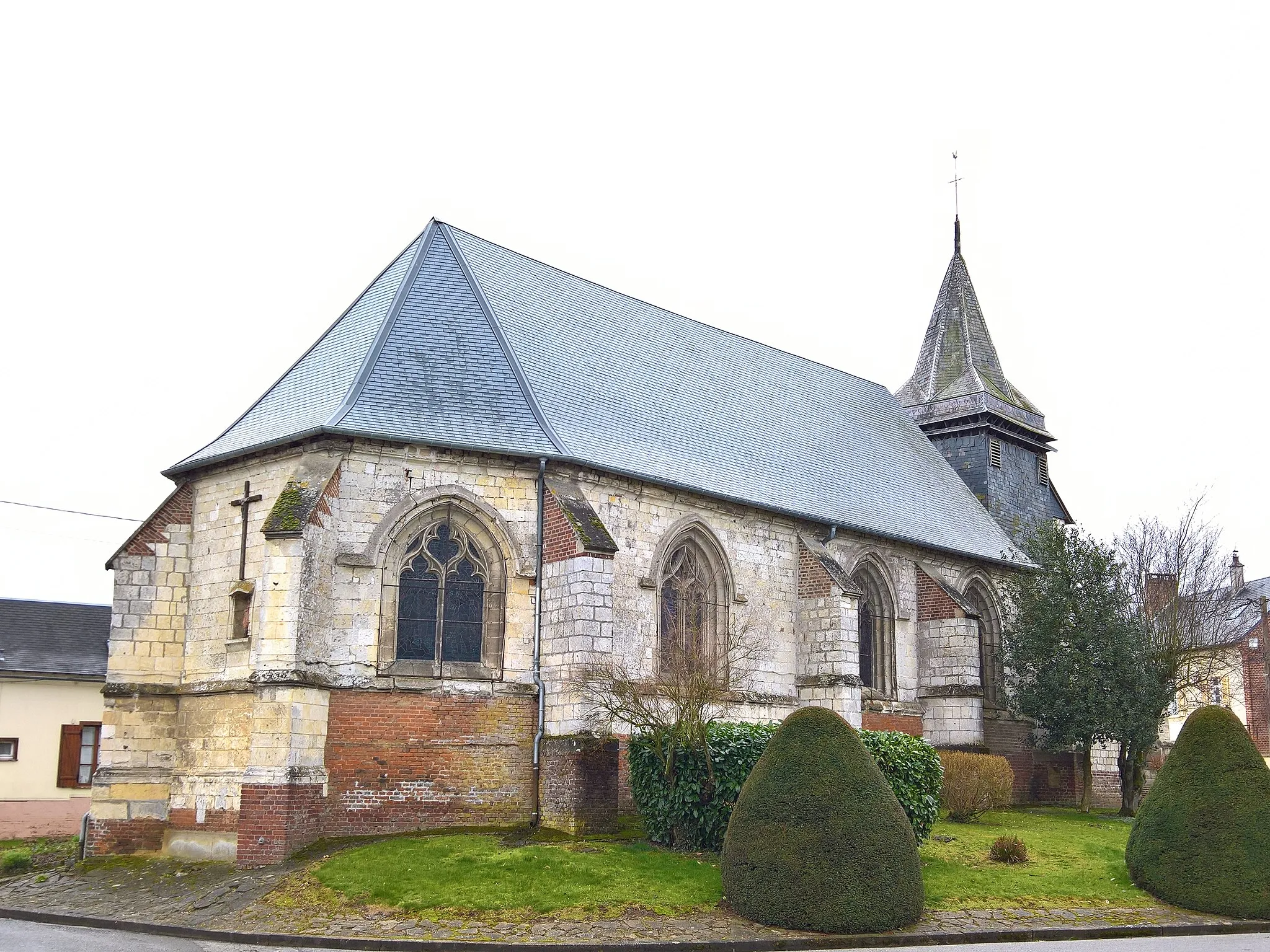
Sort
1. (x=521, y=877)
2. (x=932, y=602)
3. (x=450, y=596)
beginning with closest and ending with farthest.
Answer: (x=521, y=877) < (x=450, y=596) < (x=932, y=602)

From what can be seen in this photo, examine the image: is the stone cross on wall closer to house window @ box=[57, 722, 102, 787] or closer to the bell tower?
house window @ box=[57, 722, 102, 787]

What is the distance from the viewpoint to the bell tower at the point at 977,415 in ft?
103

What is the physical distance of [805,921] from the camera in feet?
40.4

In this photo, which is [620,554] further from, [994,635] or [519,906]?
[994,635]

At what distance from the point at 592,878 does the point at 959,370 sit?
22.5 metres

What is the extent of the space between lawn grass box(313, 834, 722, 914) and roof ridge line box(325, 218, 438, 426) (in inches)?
234

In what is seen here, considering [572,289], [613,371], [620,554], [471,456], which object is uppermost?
[572,289]

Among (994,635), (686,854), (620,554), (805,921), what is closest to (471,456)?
(620,554)

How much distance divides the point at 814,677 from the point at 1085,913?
25.1ft

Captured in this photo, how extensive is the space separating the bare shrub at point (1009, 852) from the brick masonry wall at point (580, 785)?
16.7 ft

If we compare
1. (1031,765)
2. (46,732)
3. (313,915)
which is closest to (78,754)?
(46,732)

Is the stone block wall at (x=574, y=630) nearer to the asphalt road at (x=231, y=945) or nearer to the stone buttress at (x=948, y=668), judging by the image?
the asphalt road at (x=231, y=945)

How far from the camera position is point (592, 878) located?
13.7 meters

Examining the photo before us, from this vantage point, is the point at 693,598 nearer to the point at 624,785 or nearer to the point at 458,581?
the point at 624,785
